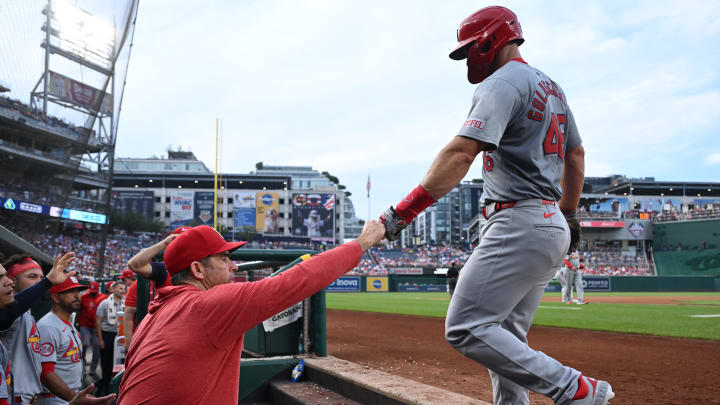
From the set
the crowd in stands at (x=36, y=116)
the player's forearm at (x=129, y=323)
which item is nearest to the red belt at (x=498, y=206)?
the player's forearm at (x=129, y=323)

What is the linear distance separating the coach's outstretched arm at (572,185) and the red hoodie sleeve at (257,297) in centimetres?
150

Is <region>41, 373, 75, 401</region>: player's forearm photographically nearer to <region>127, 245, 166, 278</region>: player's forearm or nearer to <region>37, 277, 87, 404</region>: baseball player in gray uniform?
<region>37, 277, 87, 404</region>: baseball player in gray uniform

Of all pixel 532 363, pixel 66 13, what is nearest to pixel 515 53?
pixel 532 363

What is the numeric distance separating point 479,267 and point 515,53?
1.10 metres

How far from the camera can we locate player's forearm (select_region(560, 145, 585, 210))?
2664 millimetres

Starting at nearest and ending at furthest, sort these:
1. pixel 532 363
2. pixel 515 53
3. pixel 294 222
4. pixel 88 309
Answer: pixel 532 363
pixel 515 53
pixel 88 309
pixel 294 222

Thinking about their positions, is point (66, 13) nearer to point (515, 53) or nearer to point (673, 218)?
point (515, 53)

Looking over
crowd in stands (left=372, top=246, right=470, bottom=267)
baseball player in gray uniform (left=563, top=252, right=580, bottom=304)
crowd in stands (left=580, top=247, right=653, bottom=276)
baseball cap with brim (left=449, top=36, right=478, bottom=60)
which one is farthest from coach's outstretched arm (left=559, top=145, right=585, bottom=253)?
crowd in stands (left=372, top=246, right=470, bottom=267)

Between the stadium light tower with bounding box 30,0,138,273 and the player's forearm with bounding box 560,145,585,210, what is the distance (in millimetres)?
7090

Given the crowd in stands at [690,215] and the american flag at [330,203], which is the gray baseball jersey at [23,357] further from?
the american flag at [330,203]

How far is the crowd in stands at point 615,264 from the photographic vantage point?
4456 centimetres

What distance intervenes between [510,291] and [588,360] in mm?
4328

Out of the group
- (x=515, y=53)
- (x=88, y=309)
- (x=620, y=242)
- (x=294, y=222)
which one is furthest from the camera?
(x=294, y=222)

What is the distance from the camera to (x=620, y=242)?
196ft
